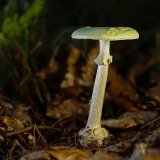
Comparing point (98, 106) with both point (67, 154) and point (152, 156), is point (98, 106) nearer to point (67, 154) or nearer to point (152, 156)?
point (67, 154)

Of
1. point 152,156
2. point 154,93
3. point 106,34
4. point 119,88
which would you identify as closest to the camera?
point 152,156

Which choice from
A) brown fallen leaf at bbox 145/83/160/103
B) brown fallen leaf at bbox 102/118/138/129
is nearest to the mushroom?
brown fallen leaf at bbox 102/118/138/129

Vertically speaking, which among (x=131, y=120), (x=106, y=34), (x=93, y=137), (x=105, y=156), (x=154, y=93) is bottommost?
(x=105, y=156)

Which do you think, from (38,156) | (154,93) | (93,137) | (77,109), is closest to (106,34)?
(93,137)

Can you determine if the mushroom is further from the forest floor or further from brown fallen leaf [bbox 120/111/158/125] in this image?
brown fallen leaf [bbox 120/111/158/125]

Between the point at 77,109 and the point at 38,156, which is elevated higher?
the point at 77,109

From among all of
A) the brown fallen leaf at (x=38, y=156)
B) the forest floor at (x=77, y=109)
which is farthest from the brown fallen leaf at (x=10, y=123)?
the brown fallen leaf at (x=38, y=156)

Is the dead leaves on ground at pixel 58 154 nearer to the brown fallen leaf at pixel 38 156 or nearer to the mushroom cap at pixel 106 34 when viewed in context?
the brown fallen leaf at pixel 38 156
